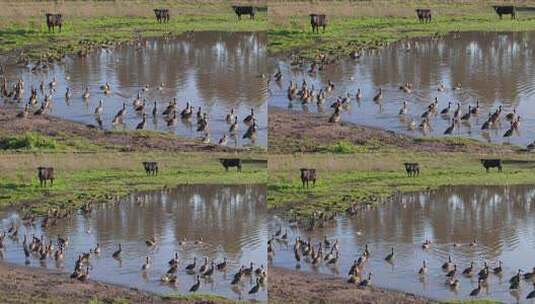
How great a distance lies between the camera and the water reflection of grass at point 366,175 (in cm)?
1247

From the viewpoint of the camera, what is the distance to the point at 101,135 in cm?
1264

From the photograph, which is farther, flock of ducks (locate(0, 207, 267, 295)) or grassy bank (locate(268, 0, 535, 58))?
grassy bank (locate(268, 0, 535, 58))

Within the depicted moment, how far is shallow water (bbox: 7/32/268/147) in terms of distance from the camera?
42.0 ft

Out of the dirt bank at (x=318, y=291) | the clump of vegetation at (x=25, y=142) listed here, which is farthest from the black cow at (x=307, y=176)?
the clump of vegetation at (x=25, y=142)

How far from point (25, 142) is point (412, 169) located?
3.94 meters

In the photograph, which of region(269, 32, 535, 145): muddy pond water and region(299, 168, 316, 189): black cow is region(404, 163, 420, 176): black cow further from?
region(299, 168, 316, 189): black cow

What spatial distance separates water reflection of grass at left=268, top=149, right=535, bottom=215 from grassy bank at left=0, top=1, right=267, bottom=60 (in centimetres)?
187

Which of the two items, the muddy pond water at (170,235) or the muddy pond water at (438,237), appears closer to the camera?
the muddy pond water at (438,237)

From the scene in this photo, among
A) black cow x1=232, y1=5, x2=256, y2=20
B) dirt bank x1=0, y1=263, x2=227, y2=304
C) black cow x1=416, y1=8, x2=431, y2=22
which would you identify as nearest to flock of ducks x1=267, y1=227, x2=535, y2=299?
dirt bank x1=0, y1=263, x2=227, y2=304

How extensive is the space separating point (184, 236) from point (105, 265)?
35.5 inches

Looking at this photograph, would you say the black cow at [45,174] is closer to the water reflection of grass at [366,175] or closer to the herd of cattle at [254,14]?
the herd of cattle at [254,14]

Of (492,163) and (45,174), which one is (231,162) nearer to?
(45,174)

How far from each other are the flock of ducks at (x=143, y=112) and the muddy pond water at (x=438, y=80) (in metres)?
0.47

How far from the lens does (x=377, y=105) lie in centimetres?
1309
